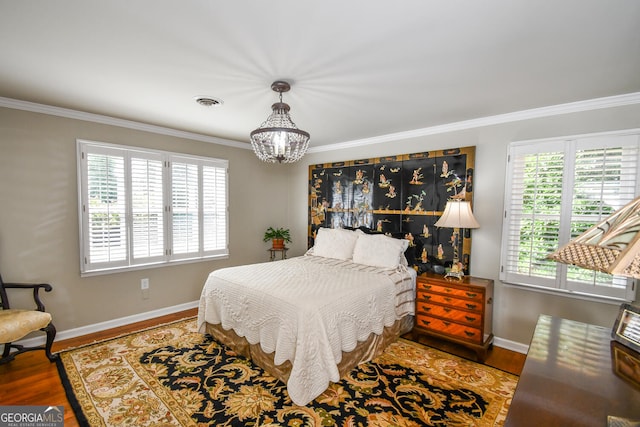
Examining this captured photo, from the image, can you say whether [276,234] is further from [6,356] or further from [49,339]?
[6,356]

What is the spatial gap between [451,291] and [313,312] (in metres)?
1.62

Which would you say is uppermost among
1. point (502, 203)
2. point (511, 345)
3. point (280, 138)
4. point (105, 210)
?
point (280, 138)

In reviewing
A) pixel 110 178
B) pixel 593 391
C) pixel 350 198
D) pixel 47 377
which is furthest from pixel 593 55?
pixel 47 377

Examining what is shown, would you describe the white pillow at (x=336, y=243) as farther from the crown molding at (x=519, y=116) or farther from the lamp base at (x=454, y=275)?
the crown molding at (x=519, y=116)

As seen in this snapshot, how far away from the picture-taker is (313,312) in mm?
2143

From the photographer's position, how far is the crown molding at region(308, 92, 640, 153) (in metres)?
2.47

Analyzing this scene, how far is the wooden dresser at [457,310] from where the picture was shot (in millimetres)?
2775

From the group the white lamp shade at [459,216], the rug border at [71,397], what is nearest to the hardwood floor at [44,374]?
the rug border at [71,397]

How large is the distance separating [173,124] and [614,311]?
4.97m

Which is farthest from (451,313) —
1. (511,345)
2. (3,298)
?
(3,298)

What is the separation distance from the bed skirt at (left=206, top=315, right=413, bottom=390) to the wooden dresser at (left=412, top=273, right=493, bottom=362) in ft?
1.06

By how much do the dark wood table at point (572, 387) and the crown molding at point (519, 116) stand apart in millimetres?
2204

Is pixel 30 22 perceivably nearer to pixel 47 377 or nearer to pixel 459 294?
pixel 47 377

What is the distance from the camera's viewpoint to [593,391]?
985 millimetres
